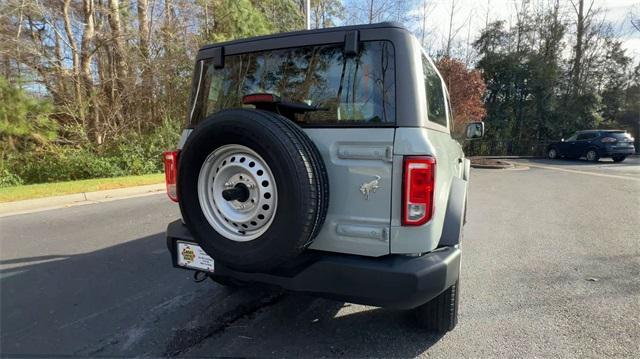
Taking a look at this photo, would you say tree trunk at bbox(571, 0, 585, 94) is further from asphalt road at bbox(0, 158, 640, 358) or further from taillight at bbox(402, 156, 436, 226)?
taillight at bbox(402, 156, 436, 226)

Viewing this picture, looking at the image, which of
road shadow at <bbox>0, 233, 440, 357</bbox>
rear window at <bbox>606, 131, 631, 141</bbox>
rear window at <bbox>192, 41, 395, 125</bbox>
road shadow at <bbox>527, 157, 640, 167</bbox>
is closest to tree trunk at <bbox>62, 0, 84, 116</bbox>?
road shadow at <bbox>0, 233, 440, 357</bbox>

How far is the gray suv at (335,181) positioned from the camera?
6.50 feet

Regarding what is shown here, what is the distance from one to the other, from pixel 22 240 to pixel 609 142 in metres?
20.8

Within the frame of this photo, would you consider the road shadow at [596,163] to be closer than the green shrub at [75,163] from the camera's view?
No

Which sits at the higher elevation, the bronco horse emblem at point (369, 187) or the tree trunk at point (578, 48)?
the tree trunk at point (578, 48)

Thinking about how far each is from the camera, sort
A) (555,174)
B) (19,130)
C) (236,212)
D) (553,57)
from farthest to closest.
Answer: (553,57), (555,174), (19,130), (236,212)

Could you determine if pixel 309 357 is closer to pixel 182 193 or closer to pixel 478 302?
pixel 182 193

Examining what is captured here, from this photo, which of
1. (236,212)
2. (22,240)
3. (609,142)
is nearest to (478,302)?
(236,212)

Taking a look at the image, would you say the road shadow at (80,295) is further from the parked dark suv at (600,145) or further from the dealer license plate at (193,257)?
the parked dark suv at (600,145)

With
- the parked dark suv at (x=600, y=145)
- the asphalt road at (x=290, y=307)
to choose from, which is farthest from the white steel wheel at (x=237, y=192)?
the parked dark suv at (x=600, y=145)

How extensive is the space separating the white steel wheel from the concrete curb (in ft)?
21.1

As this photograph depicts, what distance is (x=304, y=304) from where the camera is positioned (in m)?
3.04

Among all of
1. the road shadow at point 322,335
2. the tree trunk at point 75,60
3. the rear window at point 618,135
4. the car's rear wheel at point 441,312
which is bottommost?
the road shadow at point 322,335

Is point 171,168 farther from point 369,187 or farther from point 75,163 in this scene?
point 75,163
